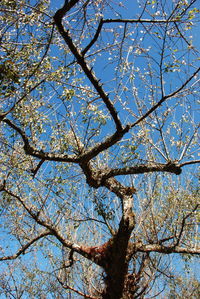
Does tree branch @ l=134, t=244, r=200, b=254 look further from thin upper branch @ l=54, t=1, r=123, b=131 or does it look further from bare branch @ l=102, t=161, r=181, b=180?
thin upper branch @ l=54, t=1, r=123, b=131

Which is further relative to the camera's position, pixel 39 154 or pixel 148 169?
pixel 148 169

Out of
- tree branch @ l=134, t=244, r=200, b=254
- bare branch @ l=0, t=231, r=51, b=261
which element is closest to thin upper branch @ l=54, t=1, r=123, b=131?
tree branch @ l=134, t=244, r=200, b=254

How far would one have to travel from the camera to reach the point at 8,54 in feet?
14.4

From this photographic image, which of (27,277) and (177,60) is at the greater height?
(177,60)

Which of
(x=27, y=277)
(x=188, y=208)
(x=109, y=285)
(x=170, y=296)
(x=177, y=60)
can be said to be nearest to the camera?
(x=177, y=60)

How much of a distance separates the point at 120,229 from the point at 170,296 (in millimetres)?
8229

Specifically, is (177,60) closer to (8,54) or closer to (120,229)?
(8,54)

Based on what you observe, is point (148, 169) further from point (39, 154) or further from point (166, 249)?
point (39, 154)

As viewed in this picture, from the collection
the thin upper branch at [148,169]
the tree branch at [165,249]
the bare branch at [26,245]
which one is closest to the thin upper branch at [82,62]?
the thin upper branch at [148,169]

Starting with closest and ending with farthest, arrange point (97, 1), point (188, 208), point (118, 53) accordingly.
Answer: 1. point (97, 1)
2. point (118, 53)
3. point (188, 208)

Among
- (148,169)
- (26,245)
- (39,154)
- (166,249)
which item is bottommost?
(26,245)

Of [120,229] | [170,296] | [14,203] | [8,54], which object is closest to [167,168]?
[120,229]

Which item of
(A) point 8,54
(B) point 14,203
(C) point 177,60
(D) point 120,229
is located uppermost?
(C) point 177,60

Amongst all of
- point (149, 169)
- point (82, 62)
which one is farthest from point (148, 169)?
point (82, 62)
